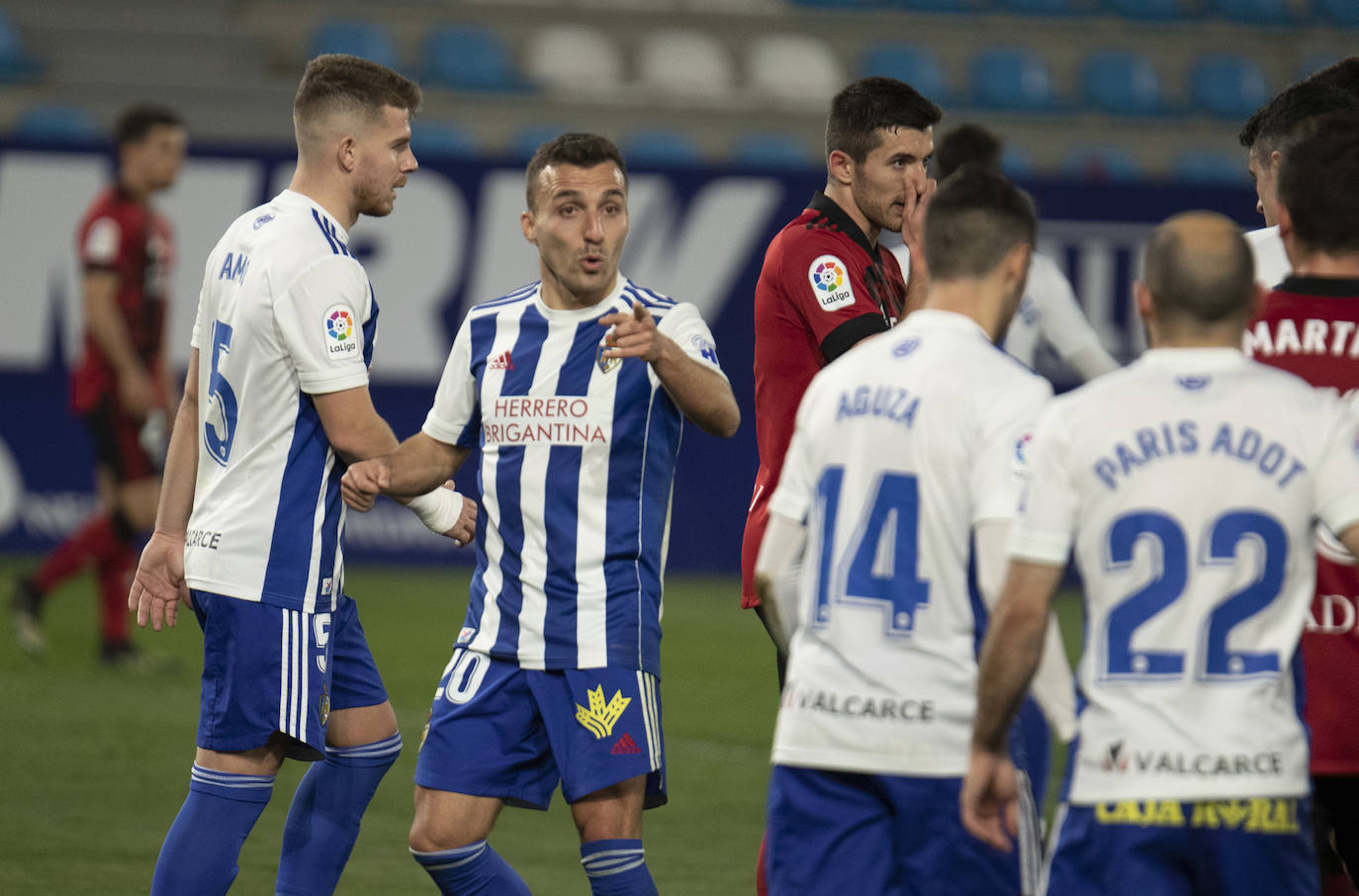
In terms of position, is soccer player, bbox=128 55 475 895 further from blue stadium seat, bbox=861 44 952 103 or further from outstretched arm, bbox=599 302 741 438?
blue stadium seat, bbox=861 44 952 103

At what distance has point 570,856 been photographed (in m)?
5.77

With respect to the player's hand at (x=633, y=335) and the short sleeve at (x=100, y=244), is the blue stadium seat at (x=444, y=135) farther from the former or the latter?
the player's hand at (x=633, y=335)

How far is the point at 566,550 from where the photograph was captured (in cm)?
408

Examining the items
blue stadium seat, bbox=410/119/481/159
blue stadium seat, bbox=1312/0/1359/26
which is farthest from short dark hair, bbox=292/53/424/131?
blue stadium seat, bbox=1312/0/1359/26

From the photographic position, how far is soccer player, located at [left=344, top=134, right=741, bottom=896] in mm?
4016

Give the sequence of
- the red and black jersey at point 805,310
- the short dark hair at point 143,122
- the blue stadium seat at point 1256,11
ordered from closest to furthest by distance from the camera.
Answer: the red and black jersey at point 805,310
the short dark hair at point 143,122
the blue stadium seat at point 1256,11

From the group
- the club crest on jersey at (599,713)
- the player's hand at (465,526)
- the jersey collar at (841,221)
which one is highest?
the jersey collar at (841,221)

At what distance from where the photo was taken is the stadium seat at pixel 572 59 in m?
15.5

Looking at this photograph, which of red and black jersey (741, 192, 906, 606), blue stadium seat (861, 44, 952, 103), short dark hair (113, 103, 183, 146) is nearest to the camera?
red and black jersey (741, 192, 906, 606)

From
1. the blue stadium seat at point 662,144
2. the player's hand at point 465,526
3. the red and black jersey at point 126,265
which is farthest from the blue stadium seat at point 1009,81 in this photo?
the player's hand at point 465,526

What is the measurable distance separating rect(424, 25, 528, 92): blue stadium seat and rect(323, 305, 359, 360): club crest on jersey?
37.4 ft

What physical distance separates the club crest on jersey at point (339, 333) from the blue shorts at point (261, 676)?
619 mm

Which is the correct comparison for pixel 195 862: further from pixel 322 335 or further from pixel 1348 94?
pixel 1348 94

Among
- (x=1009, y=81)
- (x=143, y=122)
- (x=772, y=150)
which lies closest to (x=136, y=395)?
(x=143, y=122)
